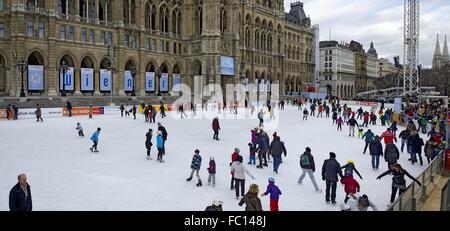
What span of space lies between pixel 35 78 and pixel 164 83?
21.7m

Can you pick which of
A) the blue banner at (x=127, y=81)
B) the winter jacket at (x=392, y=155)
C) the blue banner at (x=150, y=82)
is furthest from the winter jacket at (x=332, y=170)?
the blue banner at (x=150, y=82)

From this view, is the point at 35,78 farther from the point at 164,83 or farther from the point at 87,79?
the point at 164,83

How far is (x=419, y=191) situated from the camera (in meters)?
9.15

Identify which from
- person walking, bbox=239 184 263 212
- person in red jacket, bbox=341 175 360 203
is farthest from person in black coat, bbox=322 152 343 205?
person walking, bbox=239 184 263 212

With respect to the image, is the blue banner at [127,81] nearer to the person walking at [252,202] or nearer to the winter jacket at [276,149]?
the winter jacket at [276,149]

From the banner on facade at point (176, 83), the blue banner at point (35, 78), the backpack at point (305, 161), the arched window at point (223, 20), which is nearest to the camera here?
the backpack at point (305, 161)

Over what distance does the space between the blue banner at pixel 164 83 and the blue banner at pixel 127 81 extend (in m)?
→ 5.94

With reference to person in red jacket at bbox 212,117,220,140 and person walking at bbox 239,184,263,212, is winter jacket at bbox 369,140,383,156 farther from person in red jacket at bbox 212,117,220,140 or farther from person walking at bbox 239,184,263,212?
person in red jacket at bbox 212,117,220,140

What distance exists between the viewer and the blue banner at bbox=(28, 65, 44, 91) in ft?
139

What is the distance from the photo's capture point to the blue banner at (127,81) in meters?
53.2

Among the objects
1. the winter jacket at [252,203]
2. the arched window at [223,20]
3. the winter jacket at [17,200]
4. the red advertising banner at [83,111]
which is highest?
the arched window at [223,20]

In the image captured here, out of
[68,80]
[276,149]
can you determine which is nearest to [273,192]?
[276,149]
